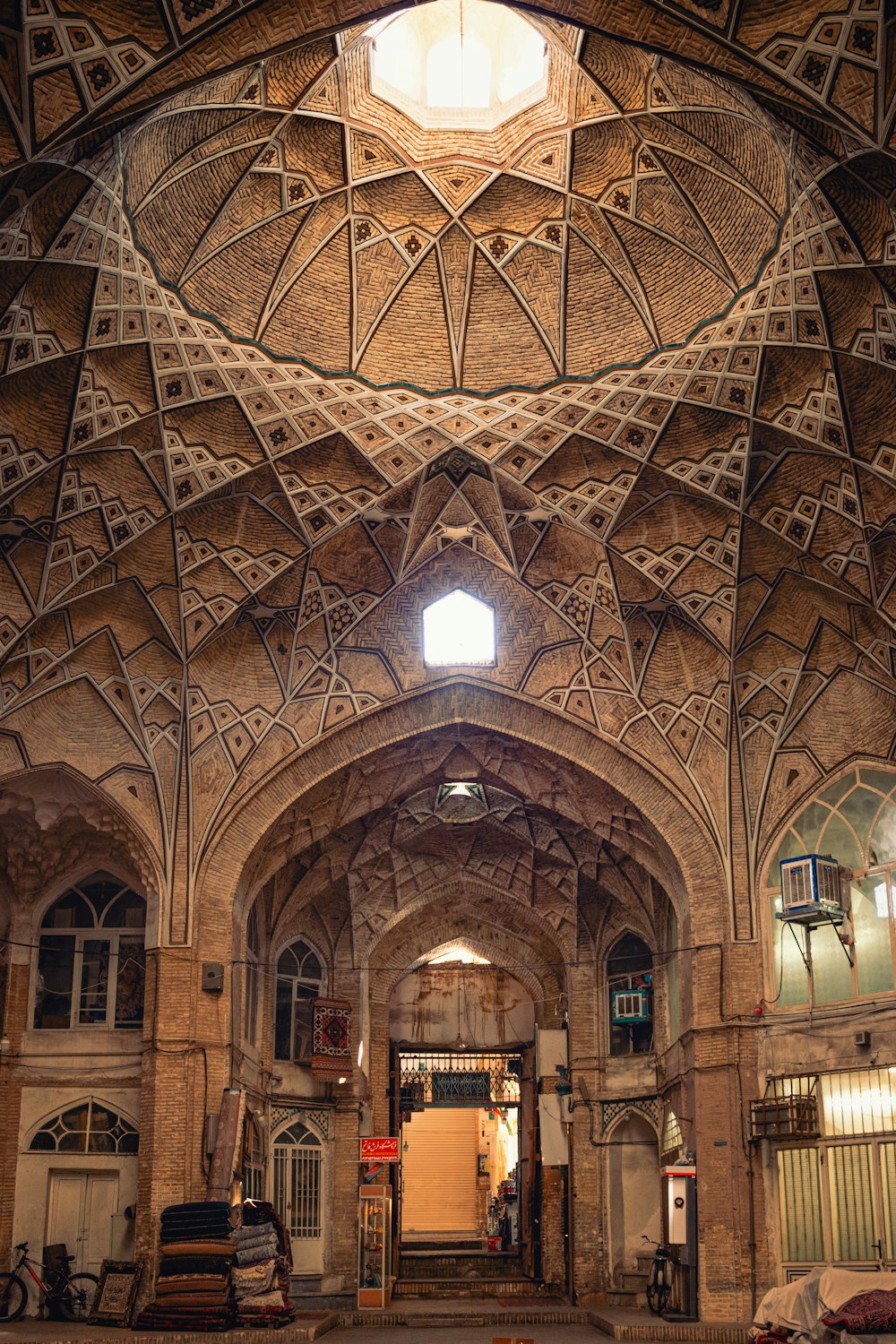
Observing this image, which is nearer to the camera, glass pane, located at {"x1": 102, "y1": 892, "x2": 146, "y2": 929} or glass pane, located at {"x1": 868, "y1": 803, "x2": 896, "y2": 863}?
glass pane, located at {"x1": 868, "y1": 803, "x2": 896, "y2": 863}

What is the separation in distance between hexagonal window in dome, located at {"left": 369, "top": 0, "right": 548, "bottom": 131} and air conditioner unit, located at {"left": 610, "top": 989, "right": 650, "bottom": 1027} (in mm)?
12831

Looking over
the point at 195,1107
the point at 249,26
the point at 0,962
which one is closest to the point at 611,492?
the point at 249,26

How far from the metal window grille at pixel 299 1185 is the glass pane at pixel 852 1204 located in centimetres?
862

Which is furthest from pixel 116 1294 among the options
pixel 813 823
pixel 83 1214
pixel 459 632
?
pixel 813 823

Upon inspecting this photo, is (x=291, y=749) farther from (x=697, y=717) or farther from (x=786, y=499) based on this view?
(x=786, y=499)

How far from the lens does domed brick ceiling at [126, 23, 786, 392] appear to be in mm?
13695

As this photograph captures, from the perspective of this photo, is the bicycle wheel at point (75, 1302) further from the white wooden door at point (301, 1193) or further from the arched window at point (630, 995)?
the arched window at point (630, 995)

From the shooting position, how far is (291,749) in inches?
702

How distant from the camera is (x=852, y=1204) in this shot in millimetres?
15586

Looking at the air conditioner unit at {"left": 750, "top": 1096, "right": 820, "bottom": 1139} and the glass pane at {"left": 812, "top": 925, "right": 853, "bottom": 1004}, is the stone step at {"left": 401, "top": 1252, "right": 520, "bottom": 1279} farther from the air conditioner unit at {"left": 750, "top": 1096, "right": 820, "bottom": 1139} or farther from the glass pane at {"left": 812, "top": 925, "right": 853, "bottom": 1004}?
the glass pane at {"left": 812, "top": 925, "right": 853, "bottom": 1004}

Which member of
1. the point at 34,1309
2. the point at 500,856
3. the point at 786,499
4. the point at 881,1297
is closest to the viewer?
the point at 881,1297

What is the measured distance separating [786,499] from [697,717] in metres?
3.18

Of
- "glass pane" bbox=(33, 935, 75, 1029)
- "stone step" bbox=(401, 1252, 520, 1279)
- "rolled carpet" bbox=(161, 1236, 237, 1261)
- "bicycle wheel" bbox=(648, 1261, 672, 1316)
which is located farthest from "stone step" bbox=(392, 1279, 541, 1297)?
"rolled carpet" bbox=(161, 1236, 237, 1261)

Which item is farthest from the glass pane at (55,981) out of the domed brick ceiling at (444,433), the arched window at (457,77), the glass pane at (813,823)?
the arched window at (457,77)
